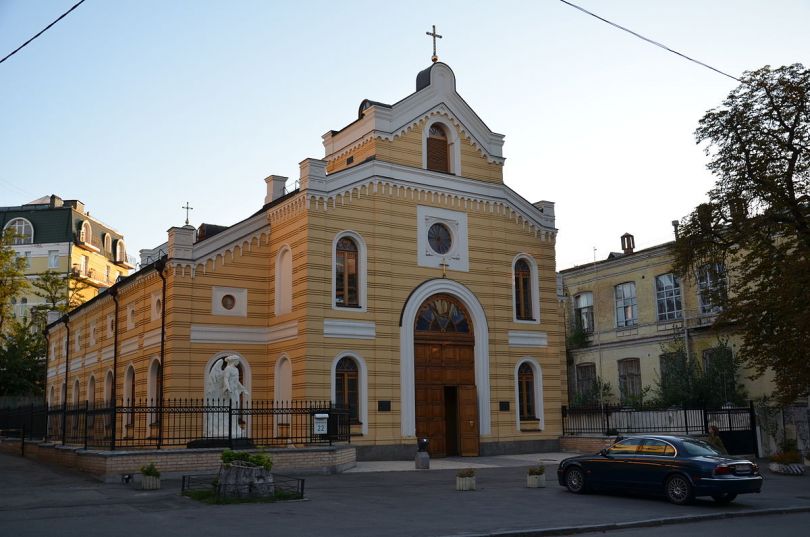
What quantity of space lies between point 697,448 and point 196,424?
1455 centimetres

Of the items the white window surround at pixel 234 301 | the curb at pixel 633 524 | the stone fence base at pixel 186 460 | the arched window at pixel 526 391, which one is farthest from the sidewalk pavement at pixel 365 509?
the arched window at pixel 526 391

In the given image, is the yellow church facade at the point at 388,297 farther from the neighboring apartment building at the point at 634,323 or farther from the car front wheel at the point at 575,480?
the neighboring apartment building at the point at 634,323

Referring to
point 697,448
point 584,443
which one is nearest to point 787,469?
point 584,443

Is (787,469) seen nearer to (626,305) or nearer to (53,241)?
(626,305)

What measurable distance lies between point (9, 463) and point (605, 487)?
2073cm

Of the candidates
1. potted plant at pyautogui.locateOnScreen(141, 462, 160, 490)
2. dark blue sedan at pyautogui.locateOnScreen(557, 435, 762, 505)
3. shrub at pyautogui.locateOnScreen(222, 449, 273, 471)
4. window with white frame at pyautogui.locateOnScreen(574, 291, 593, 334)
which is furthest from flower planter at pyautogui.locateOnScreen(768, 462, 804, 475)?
window with white frame at pyautogui.locateOnScreen(574, 291, 593, 334)

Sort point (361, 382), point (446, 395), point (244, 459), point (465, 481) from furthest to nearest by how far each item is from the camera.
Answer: point (446, 395)
point (361, 382)
point (465, 481)
point (244, 459)

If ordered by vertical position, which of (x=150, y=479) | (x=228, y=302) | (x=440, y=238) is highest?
(x=440, y=238)

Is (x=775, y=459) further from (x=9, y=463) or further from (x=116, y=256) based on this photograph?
(x=116, y=256)

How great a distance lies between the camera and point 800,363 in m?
24.6

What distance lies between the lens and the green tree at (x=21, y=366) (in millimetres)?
51625

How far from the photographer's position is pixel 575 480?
19.2 meters

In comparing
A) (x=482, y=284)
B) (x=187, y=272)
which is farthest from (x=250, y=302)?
(x=482, y=284)

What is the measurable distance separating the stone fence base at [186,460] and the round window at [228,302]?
23.6 ft
